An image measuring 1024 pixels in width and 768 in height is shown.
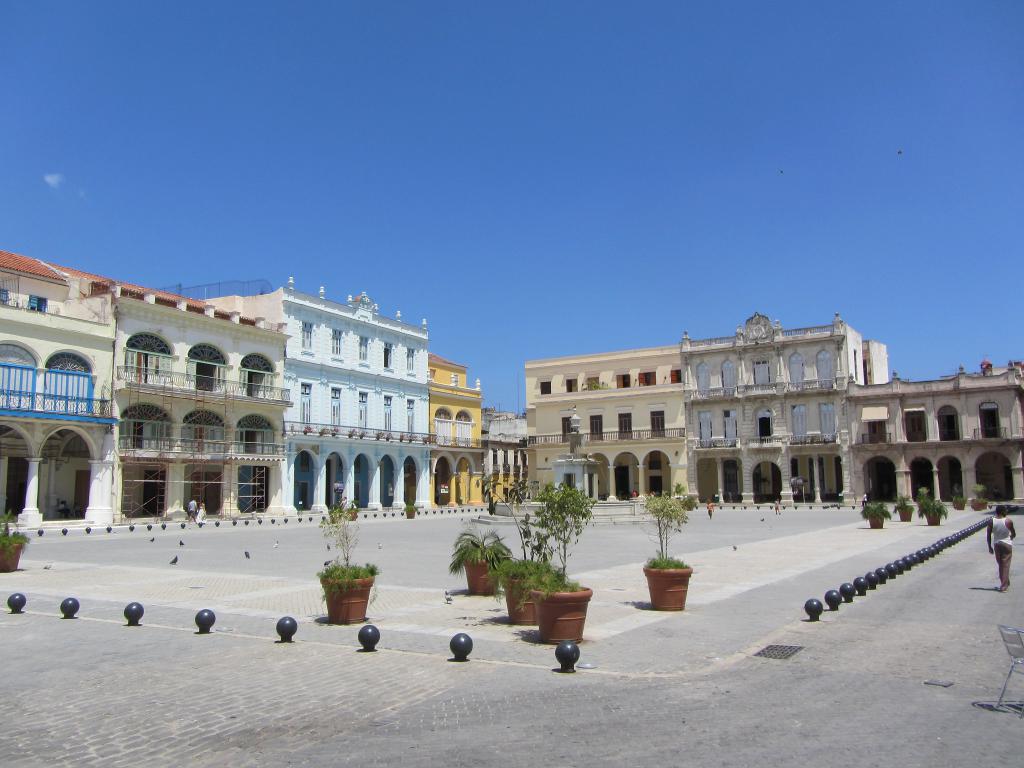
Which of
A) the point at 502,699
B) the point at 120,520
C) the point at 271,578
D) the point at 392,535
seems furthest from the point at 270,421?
the point at 502,699

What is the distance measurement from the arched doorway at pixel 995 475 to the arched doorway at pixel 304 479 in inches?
1721

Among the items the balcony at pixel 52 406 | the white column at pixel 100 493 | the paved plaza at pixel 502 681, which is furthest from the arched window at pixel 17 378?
the paved plaza at pixel 502 681

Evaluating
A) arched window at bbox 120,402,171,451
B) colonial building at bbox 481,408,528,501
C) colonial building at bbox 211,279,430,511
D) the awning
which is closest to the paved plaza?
arched window at bbox 120,402,171,451

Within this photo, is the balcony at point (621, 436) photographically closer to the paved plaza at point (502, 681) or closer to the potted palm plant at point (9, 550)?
the paved plaza at point (502, 681)

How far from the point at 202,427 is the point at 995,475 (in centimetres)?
5153

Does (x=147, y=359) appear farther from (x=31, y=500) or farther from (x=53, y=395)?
(x=31, y=500)

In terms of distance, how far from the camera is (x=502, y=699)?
724 cm

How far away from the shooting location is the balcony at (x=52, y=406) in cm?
3350

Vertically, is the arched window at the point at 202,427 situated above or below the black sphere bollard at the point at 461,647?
above

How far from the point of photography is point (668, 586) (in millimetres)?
11695

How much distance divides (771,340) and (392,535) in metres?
40.1

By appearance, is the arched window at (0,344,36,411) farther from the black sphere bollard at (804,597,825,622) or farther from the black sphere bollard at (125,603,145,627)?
the black sphere bollard at (804,597,825,622)

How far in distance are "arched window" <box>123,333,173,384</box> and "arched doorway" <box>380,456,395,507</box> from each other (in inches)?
790

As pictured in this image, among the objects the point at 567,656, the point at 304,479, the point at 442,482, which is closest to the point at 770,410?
the point at 442,482
